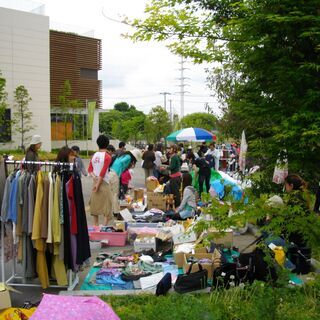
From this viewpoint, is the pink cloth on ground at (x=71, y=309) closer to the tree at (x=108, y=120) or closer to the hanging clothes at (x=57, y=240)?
the hanging clothes at (x=57, y=240)

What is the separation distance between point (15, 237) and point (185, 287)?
2.14 metres

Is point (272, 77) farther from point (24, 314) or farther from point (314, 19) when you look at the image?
point (24, 314)

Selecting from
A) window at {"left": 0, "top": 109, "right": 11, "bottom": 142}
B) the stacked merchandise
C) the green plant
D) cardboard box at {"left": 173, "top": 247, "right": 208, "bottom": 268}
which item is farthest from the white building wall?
the green plant

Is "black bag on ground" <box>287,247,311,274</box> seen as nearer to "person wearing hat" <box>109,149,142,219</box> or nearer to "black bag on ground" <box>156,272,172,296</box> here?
"black bag on ground" <box>156,272,172,296</box>

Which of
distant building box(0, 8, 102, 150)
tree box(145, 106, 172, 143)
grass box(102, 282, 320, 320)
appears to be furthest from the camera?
tree box(145, 106, 172, 143)

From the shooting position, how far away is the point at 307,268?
5.61 m

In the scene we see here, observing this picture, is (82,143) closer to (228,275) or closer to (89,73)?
(89,73)

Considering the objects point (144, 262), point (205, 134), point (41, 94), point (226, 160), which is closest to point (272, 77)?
point (144, 262)

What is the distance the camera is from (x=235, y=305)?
12.8 ft

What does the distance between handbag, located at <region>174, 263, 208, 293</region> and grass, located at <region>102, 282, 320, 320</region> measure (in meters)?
0.26

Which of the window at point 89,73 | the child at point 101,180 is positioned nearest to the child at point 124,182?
the child at point 101,180

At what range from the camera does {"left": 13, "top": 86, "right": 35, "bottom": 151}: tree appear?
32.0 m

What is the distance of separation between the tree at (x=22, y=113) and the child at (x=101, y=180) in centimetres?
2587

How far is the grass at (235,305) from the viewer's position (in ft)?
9.86
